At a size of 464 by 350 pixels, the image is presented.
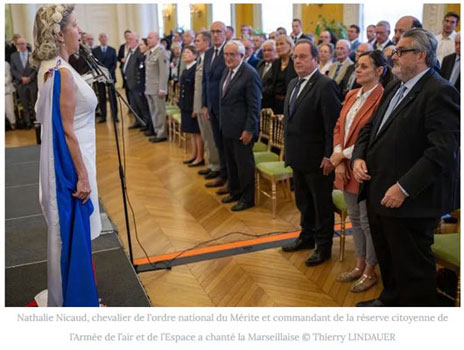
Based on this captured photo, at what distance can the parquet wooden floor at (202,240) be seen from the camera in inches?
119

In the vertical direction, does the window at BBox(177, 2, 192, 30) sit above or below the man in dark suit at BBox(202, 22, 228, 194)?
above

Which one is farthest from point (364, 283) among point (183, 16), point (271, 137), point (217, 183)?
point (183, 16)

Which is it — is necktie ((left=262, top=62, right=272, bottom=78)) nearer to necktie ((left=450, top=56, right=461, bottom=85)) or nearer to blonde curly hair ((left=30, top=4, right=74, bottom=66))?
necktie ((left=450, top=56, right=461, bottom=85))

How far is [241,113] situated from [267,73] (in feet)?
5.22

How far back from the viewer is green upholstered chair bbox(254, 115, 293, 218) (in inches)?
168

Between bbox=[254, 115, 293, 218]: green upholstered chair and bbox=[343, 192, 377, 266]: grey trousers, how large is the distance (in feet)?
4.07

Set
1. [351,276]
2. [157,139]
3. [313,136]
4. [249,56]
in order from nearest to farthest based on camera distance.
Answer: [351,276] → [313,136] → [249,56] → [157,139]

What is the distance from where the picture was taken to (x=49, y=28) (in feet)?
6.58

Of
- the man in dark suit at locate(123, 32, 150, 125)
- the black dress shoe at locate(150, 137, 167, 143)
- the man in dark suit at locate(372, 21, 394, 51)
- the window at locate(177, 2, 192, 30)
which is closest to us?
the man in dark suit at locate(372, 21, 394, 51)

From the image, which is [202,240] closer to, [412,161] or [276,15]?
[412,161]

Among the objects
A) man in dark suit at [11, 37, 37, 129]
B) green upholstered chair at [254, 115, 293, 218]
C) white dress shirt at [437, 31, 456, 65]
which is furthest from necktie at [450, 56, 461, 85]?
man in dark suit at [11, 37, 37, 129]

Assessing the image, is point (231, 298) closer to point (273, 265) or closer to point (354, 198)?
point (273, 265)

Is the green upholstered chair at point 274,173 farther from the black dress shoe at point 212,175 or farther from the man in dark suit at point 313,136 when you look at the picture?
the black dress shoe at point 212,175

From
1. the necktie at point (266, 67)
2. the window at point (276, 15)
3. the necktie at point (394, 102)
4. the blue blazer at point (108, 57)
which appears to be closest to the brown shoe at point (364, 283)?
the necktie at point (394, 102)
